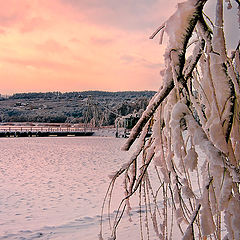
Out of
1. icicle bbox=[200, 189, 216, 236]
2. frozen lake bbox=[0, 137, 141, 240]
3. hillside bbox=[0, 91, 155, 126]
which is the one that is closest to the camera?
icicle bbox=[200, 189, 216, 236]

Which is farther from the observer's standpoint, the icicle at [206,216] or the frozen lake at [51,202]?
the frozen lake at [51,202]

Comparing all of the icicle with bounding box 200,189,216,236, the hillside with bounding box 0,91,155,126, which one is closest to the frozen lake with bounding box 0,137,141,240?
the icicle with bounding box 200,189,216,236

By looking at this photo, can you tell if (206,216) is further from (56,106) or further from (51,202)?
(56,106)

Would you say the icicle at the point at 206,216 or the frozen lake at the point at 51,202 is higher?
the icicle at the point at 206,216

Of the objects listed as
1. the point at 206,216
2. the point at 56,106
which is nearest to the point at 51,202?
the point at 206,216

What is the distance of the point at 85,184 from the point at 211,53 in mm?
8837

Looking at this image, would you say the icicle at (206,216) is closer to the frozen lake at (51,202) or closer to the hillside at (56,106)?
the frozen lake at (51,202)

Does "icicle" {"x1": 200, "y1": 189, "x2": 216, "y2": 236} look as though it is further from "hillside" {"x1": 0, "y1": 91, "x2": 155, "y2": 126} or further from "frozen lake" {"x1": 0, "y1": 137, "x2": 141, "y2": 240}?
"hillside" {"x1": 0, "y1": 91, "x2": 155, "y2": 126}

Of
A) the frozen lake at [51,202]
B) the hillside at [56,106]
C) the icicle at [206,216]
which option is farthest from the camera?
the hillside at [56,106]

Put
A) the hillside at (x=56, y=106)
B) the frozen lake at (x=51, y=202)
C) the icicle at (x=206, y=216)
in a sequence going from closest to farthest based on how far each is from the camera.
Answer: the icicle at (x=206, y=216), the frozen lake at (x=51, y=202), the hillside at (x=56, y=106)

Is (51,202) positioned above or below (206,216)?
below

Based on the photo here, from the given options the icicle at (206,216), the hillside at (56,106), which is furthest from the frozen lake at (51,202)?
the hillside at (56,106)

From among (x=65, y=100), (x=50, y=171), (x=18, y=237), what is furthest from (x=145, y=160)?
Answer: (x=65, y=100)

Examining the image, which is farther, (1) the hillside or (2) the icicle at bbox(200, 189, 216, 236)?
(1) the hillside
